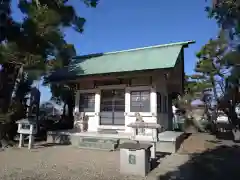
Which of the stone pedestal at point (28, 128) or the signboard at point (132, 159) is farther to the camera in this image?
the stone pedestal at point (28, 128)

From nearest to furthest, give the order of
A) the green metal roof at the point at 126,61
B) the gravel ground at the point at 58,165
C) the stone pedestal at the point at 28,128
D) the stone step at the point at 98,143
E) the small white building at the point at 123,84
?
the gravel ground at the point at 58,165 < the stone step at the point at 98,143 < the stone pedestal at the point at 28,128 < the green metal roof at the point at 126,61 < the small white building at the point at 123,84

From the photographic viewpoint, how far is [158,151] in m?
8.09

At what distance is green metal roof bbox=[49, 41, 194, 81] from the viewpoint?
972 centimetres

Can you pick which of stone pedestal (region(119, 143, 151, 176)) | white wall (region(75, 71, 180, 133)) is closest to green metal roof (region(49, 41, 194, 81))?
white wall (region(75, 71, 180, 133))

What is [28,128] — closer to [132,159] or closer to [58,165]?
[58,165]

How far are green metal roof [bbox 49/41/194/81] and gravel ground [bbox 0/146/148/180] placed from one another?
4.17 metres

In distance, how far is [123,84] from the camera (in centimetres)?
1078

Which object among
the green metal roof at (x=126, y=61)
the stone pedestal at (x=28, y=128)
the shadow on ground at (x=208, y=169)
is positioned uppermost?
the green metal roof at (x=126, y=61)

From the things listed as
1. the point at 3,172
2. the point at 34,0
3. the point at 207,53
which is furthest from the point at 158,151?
the point at 207,53

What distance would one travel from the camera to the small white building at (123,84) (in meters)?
9.84

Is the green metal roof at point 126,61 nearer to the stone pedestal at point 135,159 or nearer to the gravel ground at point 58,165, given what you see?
the gravel ground at point 58,165

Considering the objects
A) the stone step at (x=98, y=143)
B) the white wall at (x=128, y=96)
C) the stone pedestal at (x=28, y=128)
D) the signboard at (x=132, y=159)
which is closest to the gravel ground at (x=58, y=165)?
the signboard at (x=132, y=159)

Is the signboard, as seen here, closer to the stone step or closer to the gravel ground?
the gravel ground

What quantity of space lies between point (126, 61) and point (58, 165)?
649cm
